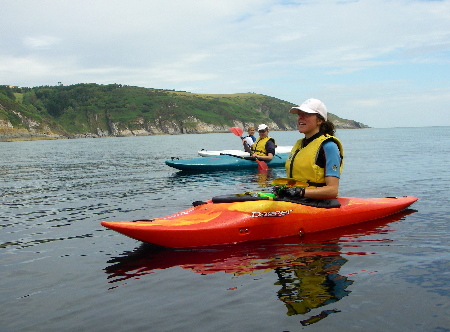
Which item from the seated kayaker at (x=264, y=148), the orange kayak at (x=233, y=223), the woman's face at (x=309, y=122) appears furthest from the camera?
the seated kayaker at (x=264, y=148)

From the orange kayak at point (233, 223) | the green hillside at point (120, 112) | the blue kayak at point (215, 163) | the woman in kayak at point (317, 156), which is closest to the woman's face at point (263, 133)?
the blue kayak at point (215, 163)

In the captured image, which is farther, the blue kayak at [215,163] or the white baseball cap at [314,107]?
the blue kayak at [215,163]

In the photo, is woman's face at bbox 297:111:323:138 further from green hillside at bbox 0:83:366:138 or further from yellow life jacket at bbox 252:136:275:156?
green hillside at bbox 0:83:366:138

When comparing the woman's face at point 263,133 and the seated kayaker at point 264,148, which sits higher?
the woman's face at point 263,133

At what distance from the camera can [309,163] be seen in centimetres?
721

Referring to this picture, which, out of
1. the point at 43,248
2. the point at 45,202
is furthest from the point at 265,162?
the point at 43,248

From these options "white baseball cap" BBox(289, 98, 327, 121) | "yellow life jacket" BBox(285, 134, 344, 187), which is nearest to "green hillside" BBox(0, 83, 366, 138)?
"yellow life jacket" BBox(285, 134, 344, 187)

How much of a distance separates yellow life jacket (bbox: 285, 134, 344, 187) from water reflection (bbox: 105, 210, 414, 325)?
1.06m

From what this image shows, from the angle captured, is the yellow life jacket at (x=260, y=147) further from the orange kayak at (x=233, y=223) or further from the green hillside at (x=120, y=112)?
the green hillside at (x=120, y=112)

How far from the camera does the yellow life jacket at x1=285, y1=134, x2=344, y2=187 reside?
7.12 m

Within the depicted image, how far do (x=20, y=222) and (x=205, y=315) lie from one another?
6.70 m

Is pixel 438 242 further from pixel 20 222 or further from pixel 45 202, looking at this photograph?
pixel 45 202

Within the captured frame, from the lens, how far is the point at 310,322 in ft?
13.9

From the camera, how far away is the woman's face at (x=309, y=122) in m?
7.11
